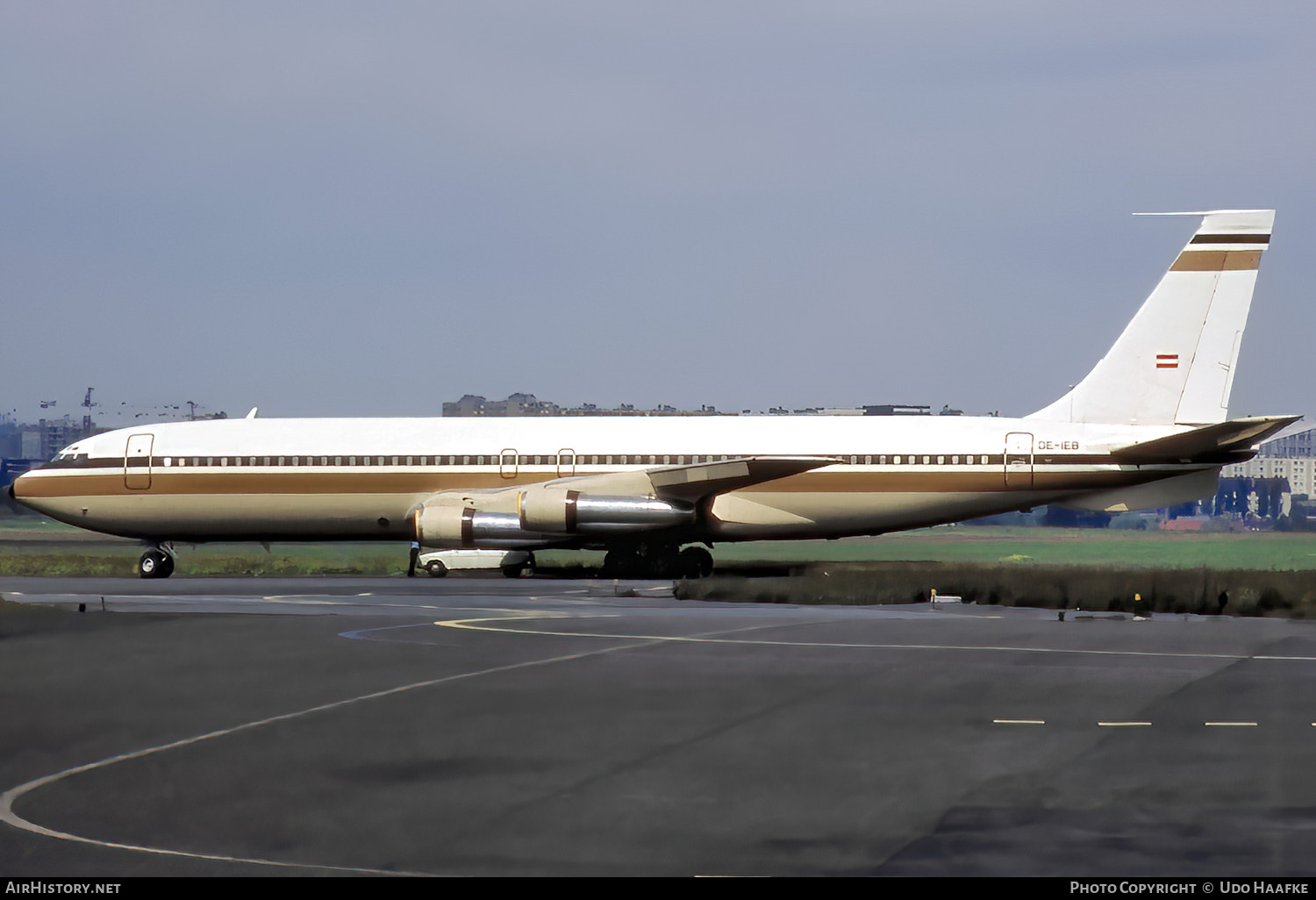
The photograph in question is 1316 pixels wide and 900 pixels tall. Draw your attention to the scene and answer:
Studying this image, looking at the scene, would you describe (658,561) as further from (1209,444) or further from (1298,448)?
(1298,448)

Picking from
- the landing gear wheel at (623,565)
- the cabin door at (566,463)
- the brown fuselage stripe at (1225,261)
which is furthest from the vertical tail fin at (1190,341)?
the cabin door at (566,463)

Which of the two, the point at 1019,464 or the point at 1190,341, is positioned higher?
the point at 1190,341

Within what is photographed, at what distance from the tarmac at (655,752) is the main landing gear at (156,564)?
2130 centimetres

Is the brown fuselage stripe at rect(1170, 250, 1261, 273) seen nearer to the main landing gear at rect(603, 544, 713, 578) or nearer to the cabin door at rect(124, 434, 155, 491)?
the main landing gear at rect(603, 544, 713, 578)

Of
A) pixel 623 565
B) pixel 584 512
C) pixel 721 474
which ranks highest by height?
pixel 721 474

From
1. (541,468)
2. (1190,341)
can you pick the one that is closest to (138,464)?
(541,468)

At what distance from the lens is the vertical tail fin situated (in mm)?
39719

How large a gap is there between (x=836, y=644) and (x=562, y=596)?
39.6 ft

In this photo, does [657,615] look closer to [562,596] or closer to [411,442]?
[562,596]

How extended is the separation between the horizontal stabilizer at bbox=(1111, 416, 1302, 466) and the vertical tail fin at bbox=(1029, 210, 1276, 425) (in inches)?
82.5

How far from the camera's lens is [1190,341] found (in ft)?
132

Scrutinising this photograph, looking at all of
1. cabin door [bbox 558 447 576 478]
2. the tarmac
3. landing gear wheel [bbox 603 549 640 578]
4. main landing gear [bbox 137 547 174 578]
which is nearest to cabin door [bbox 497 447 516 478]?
cabin door [bbox 558 447 576 478]

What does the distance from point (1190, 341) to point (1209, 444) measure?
4.59 meters

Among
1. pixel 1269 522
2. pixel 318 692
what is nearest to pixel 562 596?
pixel 318 692
